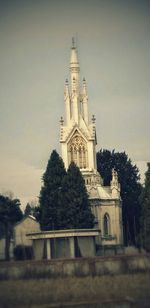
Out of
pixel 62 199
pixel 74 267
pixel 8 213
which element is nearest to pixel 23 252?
pixel 62 199

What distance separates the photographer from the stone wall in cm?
11625

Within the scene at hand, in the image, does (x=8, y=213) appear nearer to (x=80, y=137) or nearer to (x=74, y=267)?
(x=80, y=137)

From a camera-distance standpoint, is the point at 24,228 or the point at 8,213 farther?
the point at 24,228

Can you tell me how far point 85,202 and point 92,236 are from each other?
4487 millimetres

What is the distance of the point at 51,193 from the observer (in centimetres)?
13662

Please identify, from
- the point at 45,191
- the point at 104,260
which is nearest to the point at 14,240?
the point at 45,191

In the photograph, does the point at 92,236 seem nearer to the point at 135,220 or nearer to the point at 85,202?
the point at 85,202

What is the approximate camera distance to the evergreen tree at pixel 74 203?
135 metres

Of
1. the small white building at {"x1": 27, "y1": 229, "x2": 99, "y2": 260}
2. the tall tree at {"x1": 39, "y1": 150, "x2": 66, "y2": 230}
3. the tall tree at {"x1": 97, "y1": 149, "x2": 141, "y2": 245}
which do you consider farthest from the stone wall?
the tall tree at {"x1": 97, "y1": 149, "x2": 141, "y2": 245}

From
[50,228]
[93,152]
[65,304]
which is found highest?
[93,152]

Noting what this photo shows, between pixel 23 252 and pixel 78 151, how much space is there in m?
20.7

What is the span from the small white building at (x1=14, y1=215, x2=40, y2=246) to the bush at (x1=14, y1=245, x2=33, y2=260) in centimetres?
483

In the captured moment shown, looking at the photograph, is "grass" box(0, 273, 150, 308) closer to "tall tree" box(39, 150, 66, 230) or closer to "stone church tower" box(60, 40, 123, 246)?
"tall tree" box(39, 150, 66, 230)

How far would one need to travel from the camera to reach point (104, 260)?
11725 cm
